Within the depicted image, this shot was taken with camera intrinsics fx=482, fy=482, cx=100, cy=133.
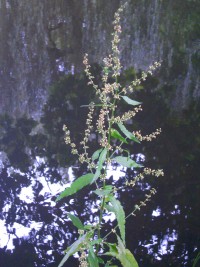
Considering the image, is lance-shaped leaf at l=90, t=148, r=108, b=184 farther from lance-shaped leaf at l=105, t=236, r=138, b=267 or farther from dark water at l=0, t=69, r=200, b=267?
dark water at l=0, t=69, r=200, b=267

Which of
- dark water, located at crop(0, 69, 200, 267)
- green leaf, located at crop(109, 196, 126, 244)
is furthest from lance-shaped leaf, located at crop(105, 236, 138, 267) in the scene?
dark water, located at crop(0, 69, 200, 267)

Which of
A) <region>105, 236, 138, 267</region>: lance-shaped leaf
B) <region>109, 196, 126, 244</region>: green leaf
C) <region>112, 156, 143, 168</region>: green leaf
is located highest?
<region>112, 156, 143, 168</region>: green leaf

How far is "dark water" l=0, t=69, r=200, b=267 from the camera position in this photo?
2.09m

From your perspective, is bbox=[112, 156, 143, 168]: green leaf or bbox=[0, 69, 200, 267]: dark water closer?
bbox=[112, 156, 143, 168]: green leaf

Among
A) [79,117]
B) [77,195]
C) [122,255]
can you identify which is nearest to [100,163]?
[122,255]

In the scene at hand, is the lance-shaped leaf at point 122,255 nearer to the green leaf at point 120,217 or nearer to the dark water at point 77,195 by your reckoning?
the green leaf at point 120,217

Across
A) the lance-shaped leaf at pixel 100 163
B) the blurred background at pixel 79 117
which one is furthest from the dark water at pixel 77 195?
the lance-shaped leaf at pixel 100 163

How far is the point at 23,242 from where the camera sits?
210cm

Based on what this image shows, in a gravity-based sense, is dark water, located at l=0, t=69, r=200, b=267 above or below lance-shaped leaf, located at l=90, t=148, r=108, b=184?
below

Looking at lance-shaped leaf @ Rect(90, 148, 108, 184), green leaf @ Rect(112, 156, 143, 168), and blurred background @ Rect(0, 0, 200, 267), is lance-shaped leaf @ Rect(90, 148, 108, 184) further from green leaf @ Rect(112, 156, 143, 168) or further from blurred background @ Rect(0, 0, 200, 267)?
blurred background @ Rect(0, 0, 200, 267)

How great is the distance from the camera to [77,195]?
7.47 feet

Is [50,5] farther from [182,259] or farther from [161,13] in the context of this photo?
[182,259]

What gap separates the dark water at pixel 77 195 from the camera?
2088 mm

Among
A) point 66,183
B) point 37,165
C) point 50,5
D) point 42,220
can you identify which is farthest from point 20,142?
point 50,5
